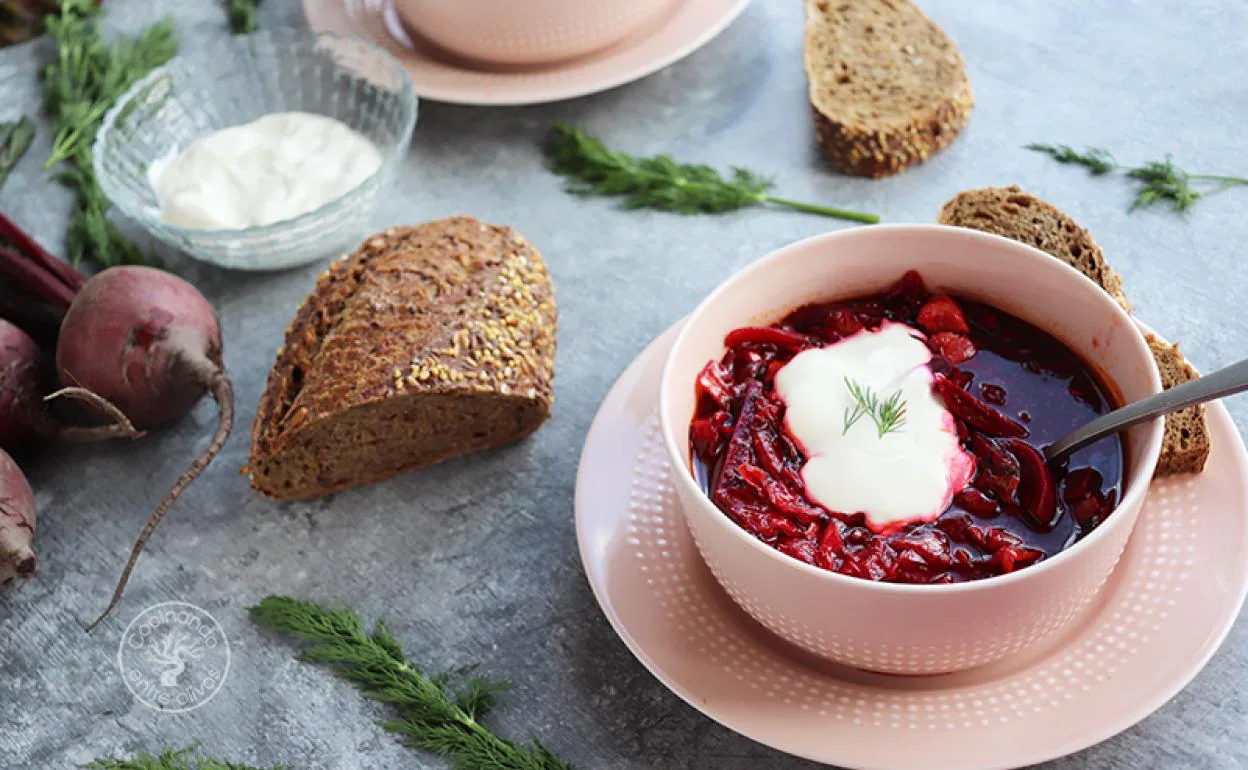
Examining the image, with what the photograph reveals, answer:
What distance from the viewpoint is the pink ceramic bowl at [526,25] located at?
3.62 meters

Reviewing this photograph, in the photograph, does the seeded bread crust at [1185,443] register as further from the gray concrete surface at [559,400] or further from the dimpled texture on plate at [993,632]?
the gray concrete surface at [559,400]

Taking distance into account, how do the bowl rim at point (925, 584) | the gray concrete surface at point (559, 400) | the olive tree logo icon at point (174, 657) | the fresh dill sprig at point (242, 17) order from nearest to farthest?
1. the bowl rim at point (925, 584)
2. the gray concrete surface at point (559, 400)
3. the olive tree logo icon at point (174, 657)
4. the fresh dill sprig at point (242, 17)

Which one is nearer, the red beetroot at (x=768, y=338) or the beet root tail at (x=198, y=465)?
the red beetroot at (x=768, y=338)

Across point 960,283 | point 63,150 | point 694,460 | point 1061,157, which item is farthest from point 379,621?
point 1061,157

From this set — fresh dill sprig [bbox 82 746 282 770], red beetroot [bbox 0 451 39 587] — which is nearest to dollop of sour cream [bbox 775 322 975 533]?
fresh dill sprig [bbox 82 746 282 770]

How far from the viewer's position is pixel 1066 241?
2.82 metres

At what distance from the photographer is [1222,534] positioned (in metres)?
2.32

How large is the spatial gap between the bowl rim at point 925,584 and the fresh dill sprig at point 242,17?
2577 millimetres

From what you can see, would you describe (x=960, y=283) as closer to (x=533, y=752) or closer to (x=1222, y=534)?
(x=1222, y=534)

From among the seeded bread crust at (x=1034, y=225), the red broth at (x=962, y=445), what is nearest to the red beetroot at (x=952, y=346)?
the red broth at (x=962, y=445)

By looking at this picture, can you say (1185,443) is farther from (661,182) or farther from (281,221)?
(281,221)

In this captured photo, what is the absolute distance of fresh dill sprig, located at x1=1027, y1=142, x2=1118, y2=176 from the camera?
352cm

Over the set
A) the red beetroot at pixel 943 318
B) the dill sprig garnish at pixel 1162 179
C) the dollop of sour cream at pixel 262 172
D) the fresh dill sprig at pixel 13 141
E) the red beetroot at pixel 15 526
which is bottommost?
the red beetroot at pixel 15 526

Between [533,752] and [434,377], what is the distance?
0.86 metres
